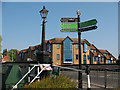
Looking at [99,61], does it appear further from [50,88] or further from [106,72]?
[50,88]

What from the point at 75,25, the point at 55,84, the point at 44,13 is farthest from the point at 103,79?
the point at 55,84

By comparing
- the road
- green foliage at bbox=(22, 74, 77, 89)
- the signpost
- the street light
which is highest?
the street light

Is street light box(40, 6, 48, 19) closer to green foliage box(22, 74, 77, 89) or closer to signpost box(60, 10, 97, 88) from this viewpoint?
signpost box(60, 10, 97, 88)

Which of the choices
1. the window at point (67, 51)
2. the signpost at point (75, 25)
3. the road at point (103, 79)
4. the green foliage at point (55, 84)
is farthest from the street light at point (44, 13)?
the window at point (67, 51)

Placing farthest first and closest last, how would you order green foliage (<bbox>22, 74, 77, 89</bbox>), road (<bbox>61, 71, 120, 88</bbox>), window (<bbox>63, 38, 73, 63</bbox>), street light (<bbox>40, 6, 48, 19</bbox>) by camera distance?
window (<bbox>63, 38, 73, 63</bbox>) < road (<bbox>61, 71, 120, 88</bbox>) < street light (<bbox>40, 6, 48, 19</bbox>) < green foliage (<bbox>22, 74, 77, 89</bbox>)

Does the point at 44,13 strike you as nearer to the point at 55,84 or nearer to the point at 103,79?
the point at 55,84

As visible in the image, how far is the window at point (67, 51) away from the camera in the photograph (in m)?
51.8

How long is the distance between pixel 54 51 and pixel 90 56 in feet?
44.4

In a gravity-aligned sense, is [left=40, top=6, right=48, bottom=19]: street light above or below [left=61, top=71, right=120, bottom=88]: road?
above

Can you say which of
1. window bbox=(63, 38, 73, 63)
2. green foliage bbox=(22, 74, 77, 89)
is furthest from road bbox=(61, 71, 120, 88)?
window bbox=(63, 38, 73, 63)

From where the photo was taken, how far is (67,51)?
52.2 meters

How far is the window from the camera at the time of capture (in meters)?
51.8

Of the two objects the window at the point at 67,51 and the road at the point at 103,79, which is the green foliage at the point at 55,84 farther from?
the window at the point at 67,51

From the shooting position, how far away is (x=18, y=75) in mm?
6957
